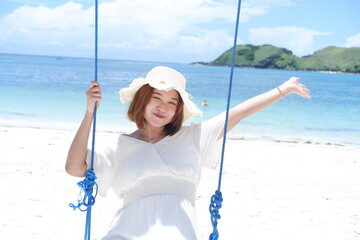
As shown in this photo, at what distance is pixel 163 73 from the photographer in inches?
82.0

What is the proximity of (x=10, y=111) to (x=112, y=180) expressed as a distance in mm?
12974

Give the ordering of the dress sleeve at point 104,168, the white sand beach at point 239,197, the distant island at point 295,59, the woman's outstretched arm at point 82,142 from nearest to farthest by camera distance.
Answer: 1. the woman's outstretched arm at point 82,142
2. the dress sleeve at point 104,168
3. the white sand beach at point 239,197
4. the distant island at point 295,59

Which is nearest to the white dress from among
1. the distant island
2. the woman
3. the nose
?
the woman

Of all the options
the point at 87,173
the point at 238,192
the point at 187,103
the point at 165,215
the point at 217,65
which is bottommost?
the point at 217,65

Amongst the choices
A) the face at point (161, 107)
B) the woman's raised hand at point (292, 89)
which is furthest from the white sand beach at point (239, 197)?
the woman's raised hand at point (292, 89)

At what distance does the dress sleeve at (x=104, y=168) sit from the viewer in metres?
1.99

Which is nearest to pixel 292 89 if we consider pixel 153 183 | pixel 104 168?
pixel 153 183

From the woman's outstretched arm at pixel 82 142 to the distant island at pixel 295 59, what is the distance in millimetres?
90009

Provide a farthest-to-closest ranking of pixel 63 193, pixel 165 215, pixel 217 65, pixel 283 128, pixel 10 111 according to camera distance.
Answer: pixel 217 65 < pixel 10 111 < pixel 283 128 < pixel 63 193 < pixel 165 215

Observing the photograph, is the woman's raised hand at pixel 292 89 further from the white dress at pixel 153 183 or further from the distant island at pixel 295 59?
the distant island at pixel 295 59

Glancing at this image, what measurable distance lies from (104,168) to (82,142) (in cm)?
20

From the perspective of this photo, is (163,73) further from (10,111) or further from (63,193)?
(10,111)

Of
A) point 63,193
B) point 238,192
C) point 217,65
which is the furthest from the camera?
point 217,65

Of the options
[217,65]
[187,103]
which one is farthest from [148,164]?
[217,65]
